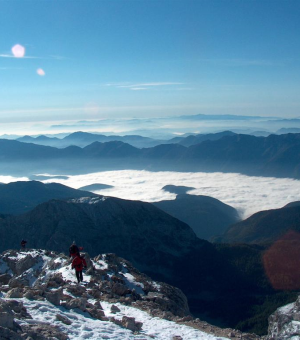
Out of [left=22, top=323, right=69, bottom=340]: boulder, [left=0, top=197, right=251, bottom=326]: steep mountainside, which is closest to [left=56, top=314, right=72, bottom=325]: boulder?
[left=22, top=323, right=69, bottom=340]: boulder

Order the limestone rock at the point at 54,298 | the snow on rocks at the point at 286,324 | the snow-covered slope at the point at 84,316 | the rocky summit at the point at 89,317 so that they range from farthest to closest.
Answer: the limestone rock at the point at 54,298, the rocky summit at the point at 89,317, the snow-covered slope at the point at 84,316, the snow on rocks at the point at 286,324

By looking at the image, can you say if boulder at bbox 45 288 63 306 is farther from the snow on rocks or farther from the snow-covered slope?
the snow on rocks

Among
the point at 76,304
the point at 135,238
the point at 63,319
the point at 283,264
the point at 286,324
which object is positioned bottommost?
the point at 283,264

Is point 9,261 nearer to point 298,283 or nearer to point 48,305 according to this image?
point 48,305

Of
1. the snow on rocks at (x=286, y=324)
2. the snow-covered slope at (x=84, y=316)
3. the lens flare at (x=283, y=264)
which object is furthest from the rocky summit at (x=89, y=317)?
the lens flare at (x=283, y=264)

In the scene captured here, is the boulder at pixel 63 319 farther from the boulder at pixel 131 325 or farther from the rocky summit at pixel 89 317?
the boulder at pixel 131 325

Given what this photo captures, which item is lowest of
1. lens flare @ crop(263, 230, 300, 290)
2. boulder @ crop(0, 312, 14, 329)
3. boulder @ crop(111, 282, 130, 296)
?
lens flare @ crop(263, 230, 300, 290)

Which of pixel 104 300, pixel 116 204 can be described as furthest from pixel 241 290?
pixel 104 300

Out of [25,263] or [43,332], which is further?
[25,263]

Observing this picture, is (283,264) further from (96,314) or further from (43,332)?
(43,332)

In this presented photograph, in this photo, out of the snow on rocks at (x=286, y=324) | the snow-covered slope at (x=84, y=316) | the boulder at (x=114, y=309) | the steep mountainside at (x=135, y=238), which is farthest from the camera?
the steep mountainside at (x=135, y=238)

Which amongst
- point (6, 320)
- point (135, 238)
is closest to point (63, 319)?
point (6, 320)

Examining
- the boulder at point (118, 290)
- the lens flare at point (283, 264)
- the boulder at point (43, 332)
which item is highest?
the boulder at point (43, 332)
